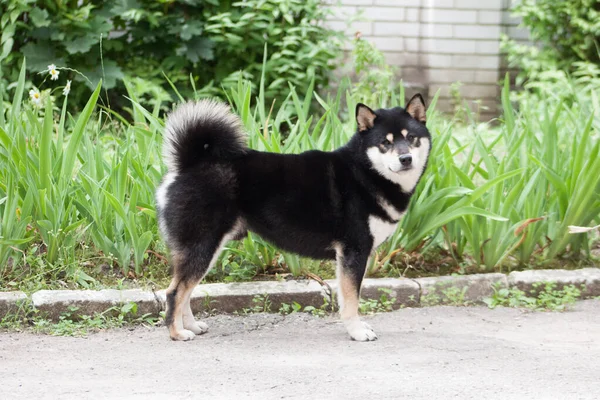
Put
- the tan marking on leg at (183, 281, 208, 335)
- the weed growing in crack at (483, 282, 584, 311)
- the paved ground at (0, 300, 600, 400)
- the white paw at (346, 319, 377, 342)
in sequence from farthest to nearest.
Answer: the weed growing in crack at (483, 282, 584, 311) → the tan marking on leg at (183, 281, 208, 335) → the white paw at (346, 319, 377, 342) → the paved ground at (0, 300, 600, 400)

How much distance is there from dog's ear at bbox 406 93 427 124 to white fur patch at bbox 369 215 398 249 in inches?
21.4

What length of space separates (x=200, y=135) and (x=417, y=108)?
3.48ft

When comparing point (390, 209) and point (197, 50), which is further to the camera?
point (197, 50)

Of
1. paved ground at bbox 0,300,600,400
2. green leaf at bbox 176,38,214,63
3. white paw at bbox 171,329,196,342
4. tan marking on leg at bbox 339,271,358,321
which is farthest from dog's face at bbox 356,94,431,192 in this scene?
green leaf at bbox 176,38,214,63

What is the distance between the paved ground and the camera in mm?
2988

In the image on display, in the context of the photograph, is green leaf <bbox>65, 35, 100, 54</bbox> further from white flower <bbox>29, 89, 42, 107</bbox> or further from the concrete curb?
the concrete curb

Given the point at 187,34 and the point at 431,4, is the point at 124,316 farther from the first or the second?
the point at 431,4

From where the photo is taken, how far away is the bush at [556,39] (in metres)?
9.20

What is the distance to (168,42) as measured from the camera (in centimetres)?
878

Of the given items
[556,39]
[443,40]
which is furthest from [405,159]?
[556,39]

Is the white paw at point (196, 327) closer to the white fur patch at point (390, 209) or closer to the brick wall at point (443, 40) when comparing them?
the white fur patch at point (390, 209)

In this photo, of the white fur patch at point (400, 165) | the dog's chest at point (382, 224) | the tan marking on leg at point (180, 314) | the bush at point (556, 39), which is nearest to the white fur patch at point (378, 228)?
the dog's chest at point (382, 224)

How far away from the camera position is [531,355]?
11.3 ft

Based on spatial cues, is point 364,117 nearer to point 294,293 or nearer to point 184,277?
point 294,293
